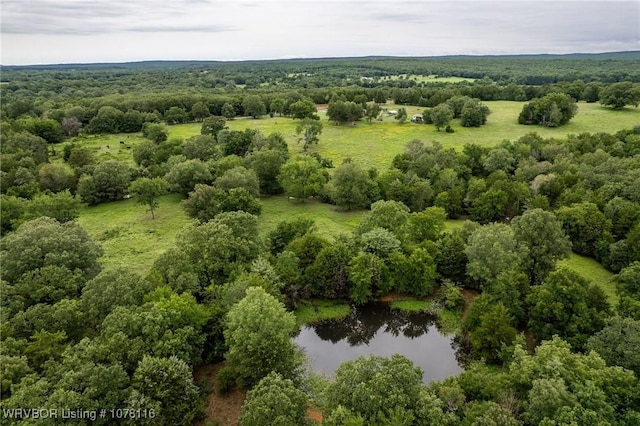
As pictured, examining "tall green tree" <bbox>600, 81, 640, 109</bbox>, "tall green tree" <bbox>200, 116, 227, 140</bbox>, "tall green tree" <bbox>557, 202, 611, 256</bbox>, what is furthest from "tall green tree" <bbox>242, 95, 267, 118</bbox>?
"tall green tree" <bbox>600, 81, 640, 109</bbox>

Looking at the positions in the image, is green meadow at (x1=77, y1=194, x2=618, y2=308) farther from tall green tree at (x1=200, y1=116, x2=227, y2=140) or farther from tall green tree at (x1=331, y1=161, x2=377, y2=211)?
tall green tree at (x1=200, y1=116, x2=227, y2=140)

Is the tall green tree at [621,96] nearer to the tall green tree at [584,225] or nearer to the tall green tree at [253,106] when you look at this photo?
the tall green tree at [584,225]

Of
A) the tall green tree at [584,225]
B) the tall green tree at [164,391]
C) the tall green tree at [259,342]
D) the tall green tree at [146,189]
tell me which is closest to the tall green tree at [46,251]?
the tall green tree at [164,391]

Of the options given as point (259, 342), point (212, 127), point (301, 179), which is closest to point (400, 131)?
point (212, 127)

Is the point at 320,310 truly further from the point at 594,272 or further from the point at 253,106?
the point at 253,106

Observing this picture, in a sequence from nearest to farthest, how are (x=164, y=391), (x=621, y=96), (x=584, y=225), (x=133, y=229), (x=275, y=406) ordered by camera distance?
(x=275, y=406) < (x=164, y=391) < (x=584, y=225) < (x=133, y=229) < (x=621, y=96)
